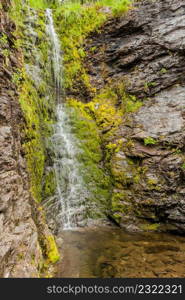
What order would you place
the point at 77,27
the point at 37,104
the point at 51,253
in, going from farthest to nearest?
the point at 77,27, the point at 37,104, the point at 51,253

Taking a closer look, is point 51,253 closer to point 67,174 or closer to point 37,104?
point 67,174

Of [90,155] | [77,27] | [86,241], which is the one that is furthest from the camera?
[77,27]

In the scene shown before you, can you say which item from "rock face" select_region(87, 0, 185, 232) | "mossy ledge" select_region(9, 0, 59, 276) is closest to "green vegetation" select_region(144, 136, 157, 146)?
"rock face" select_region(87, 0, 185, 232)

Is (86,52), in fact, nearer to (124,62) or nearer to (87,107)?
A: (124,62)

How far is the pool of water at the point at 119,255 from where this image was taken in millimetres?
3527

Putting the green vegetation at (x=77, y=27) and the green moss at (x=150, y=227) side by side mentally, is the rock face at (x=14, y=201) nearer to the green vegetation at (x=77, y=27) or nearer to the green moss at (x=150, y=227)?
the green moss at (x=150, y=227)

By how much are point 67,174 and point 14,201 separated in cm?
321

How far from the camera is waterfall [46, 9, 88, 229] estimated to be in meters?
6.06

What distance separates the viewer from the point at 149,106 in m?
7.28

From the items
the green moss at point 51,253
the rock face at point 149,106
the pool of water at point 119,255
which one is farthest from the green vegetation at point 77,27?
the green moss at point 51,253

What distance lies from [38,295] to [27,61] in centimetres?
616

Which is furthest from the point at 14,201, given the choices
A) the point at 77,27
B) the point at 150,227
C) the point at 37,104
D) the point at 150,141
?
the point at 77,27

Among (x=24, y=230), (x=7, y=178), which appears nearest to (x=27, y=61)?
Result: (x=7, y=178)

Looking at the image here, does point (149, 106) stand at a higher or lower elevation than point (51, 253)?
higher
